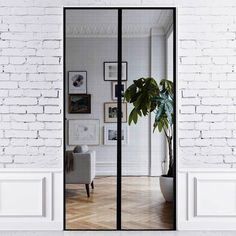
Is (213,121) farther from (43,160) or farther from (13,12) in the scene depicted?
(13,12)

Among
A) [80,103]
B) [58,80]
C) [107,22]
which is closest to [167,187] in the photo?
[80,103]

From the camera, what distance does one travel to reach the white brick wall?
3670mm

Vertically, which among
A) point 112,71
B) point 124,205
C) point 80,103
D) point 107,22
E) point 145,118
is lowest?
point 124,205

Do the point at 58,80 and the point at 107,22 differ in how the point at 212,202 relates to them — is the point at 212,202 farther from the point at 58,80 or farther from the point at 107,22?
the point at 107,22

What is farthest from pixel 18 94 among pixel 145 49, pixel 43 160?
pixel 145 49

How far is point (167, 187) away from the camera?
3754 millimetres

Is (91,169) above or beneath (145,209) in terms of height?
above

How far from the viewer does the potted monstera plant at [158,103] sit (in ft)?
12.3

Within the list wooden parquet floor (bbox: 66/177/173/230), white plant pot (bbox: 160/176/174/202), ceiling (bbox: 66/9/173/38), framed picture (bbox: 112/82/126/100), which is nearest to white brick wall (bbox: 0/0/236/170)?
ceiling (bbox: 66/9/173/38)

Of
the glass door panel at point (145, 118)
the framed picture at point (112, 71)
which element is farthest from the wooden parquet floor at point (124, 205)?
the framed picture at point (112, 71)

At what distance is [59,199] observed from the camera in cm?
367

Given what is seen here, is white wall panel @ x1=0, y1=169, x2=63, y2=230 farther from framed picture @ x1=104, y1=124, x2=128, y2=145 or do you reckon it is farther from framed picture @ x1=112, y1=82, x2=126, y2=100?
framed picture @ x1=112, y1=82, x2=126, y2=100

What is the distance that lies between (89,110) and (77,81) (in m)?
0.29

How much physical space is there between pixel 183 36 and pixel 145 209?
62.7 inches
